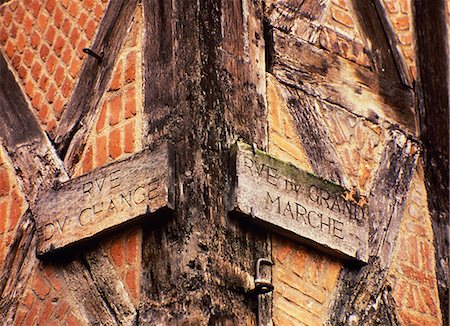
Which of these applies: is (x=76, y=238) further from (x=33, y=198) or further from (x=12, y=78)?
(x=12, y=78)

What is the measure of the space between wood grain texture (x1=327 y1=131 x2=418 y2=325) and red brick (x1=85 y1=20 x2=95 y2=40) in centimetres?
139

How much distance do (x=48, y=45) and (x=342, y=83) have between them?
4.34ft

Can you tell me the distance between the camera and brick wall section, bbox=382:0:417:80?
28.4 ft

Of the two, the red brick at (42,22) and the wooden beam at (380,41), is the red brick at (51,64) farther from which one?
the wooden beam at (380,41)

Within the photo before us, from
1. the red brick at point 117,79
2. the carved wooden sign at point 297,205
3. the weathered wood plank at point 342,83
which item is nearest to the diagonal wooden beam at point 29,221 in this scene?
the red brick at point 117,79

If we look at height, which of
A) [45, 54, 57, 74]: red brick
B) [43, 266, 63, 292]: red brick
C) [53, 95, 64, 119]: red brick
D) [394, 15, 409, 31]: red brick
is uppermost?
[394, 15, 409, 31]: red brick

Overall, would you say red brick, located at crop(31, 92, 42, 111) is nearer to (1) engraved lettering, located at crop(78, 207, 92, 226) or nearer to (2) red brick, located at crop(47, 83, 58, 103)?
(2) red brick, located at crop(47, 83, 58, 103)

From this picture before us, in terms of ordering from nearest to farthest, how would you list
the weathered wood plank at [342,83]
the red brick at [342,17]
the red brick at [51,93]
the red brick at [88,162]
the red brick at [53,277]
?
1. the red brick at [53,277]
2. the red brick at [88,162]
3. the weathered wood plank at [342,83]
4. the red brick at [51,93]
5. the red brick at [342,17]

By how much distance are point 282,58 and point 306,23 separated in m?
0.26

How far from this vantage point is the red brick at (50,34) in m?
8.38


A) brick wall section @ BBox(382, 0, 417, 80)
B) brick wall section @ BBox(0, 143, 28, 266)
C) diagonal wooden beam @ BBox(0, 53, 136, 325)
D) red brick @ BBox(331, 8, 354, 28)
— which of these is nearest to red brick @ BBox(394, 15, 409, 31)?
brick wall section @ BBox(382, 0, 417, 80)

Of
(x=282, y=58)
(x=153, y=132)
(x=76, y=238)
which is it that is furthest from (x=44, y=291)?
(x=282, y=58)

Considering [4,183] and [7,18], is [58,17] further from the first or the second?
[4,183]

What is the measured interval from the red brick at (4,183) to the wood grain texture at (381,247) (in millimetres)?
1511
